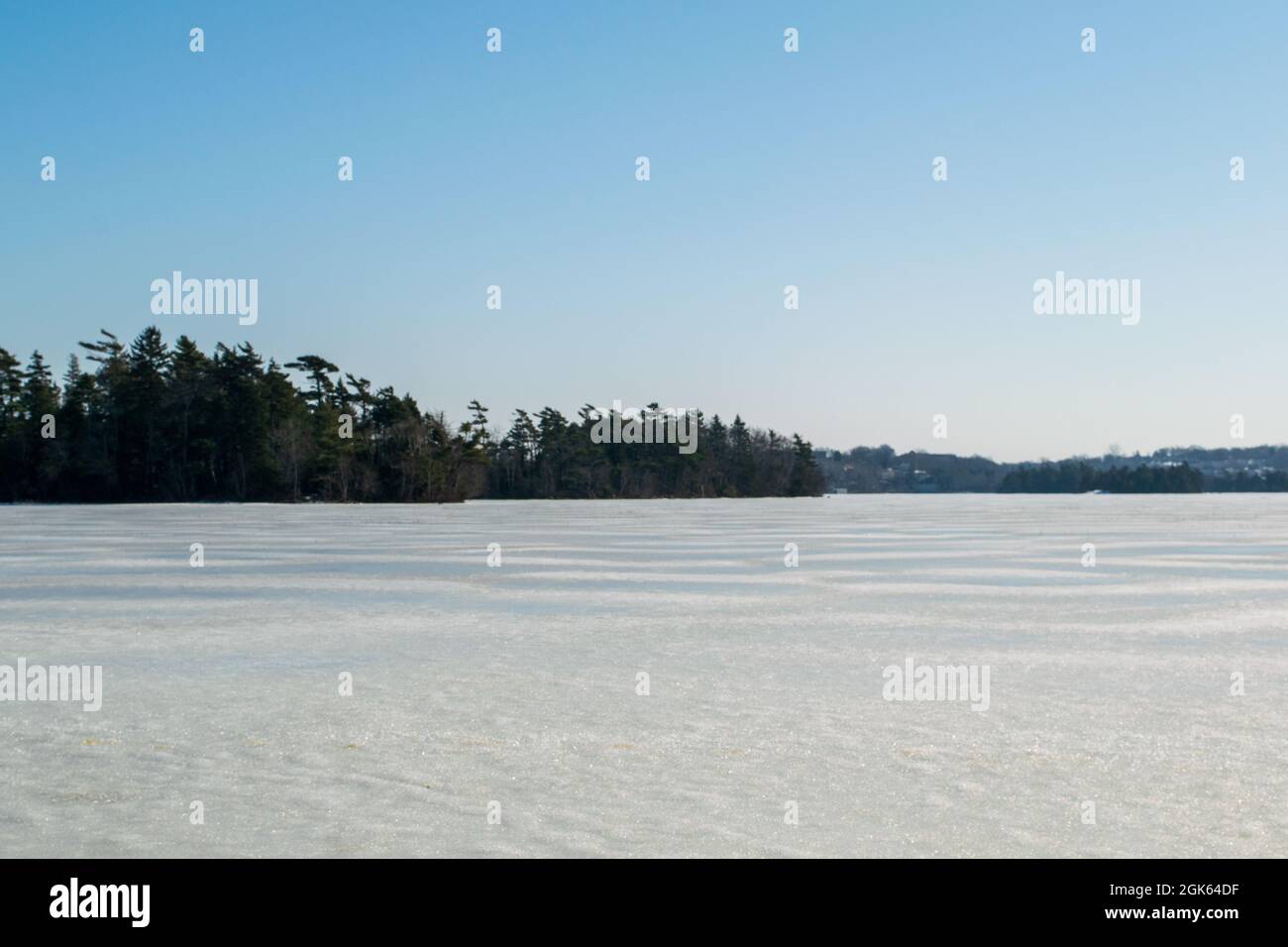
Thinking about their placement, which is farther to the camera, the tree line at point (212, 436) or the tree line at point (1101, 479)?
the tree line at point (1101, 479)

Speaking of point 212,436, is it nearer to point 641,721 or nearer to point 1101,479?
point 641,721

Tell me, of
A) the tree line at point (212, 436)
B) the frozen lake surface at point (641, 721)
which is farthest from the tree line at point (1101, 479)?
the frozen lake surface at point (641, 721)

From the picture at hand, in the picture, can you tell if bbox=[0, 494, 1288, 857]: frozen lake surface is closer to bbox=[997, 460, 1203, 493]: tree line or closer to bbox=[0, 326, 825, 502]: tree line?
bbox=[0, 326, 825, 502]: tree line

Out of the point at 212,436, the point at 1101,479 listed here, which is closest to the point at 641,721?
the point at 212,436

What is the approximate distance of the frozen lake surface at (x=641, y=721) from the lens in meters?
5.19

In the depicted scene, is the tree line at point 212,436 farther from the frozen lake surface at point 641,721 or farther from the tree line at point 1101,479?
the tree line at point 1101,479

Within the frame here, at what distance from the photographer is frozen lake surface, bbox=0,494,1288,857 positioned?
519cm

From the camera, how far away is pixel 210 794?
579 centimetres

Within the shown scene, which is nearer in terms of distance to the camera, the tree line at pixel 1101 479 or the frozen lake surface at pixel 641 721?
the frozen lake surface at pixel 641 721

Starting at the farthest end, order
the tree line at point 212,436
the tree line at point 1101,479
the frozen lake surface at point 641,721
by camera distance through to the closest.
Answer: the tree line at point 1101,479 → the tree line at point 212,436 → the frozen lake surface at point 641,721

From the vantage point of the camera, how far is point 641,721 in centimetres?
750

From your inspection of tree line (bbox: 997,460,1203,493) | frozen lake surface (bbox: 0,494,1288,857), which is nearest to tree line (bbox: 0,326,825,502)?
frozen lake surface (bbox: 0,494,1288,857)

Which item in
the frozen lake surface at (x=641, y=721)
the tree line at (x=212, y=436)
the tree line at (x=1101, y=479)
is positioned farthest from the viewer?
the tree line at (x=1101, y=479)
